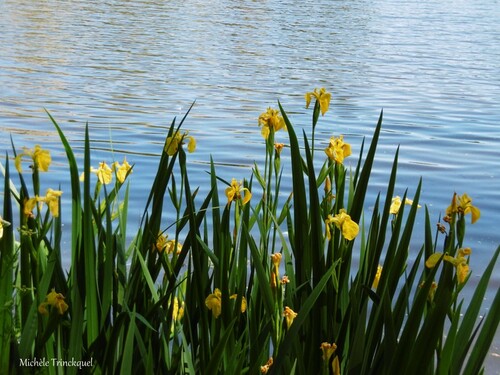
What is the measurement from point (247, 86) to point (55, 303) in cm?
817

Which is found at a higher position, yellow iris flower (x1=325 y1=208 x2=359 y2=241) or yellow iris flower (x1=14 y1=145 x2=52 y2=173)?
yellow iris flower (x1=14 y1=145 x2=52 y2=173)

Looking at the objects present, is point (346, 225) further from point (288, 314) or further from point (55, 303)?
point (55, 303)

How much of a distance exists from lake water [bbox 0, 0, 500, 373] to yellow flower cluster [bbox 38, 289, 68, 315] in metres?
1.26

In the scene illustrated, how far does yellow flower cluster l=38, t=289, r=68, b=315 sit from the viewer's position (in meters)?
1.69

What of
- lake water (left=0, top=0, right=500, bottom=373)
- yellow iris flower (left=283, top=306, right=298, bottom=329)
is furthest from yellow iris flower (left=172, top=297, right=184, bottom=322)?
lake water (left=0, top=0, right=500, bottom=373)

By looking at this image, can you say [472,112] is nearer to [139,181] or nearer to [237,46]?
→ [139,181]

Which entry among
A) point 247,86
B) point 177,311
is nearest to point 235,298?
point 177,311

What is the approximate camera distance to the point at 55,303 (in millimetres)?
1698

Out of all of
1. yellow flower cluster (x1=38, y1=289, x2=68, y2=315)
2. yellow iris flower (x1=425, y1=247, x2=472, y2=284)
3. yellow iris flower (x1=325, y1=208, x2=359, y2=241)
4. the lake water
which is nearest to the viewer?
yellow iris flower (x1=425, y1=247, x2=472, y2=284)

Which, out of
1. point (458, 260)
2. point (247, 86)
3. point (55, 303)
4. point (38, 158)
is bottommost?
point (55, 303)

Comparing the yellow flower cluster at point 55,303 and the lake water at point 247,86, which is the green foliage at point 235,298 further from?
the lake water at point 247,86

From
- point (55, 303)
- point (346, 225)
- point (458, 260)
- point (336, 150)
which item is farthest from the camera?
point (336, 150)

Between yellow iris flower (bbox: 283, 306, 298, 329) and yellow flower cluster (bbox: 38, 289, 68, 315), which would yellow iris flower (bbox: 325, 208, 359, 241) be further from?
yellow flower cluster (bbox: 38, 289, 68, 315)

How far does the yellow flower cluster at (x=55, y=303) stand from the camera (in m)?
1.69
